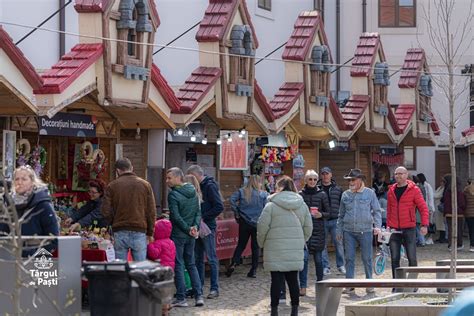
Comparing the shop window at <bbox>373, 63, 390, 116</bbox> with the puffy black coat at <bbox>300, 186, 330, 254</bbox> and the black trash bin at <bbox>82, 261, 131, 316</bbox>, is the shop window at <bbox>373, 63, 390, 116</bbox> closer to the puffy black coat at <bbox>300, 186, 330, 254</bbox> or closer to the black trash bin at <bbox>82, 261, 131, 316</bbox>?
the puffy black coat at <bbox>300, 186, 330, 254</bbox>

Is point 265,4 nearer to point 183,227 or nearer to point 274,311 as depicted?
point 183,227

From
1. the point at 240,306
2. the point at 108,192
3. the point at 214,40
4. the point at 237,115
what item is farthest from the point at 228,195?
the point at 108,192

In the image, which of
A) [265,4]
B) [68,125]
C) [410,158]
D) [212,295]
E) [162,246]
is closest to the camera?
[162,246]

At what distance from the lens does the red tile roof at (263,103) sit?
1994 centimetres

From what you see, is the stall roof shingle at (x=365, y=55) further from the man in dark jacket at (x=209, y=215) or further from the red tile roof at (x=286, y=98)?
the man in dark jacket at (x=209, y=215)

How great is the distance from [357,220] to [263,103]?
4.39 meters

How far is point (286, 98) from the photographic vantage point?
71.1 ft

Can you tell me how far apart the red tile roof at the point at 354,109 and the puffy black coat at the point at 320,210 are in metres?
7.25

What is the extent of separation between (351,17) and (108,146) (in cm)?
1624

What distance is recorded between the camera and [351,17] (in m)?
32.8

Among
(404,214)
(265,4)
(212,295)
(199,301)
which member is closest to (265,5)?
(265,4)

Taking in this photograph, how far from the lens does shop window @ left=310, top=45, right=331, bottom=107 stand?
73.1 feet

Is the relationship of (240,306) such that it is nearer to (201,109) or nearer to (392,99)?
(201,109)

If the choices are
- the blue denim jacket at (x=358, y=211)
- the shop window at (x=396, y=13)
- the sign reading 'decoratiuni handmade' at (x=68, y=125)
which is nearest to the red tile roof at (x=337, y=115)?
the blue denim jacket at (x=358, y=211)
